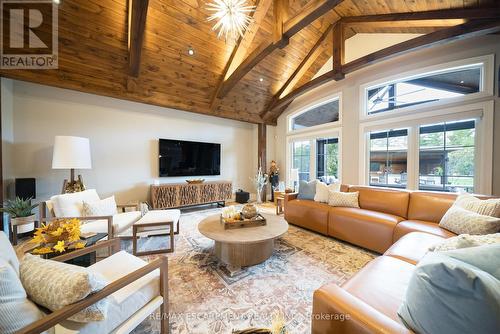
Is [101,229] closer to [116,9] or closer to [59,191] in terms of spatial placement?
[59,191]

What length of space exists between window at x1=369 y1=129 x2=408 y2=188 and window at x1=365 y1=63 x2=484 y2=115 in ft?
1.89

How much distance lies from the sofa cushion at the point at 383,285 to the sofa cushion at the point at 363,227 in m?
1.02

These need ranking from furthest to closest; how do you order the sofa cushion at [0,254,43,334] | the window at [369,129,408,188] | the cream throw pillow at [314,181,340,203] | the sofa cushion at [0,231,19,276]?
the window at [369,129,408,188] → the cream throw pillow at [314,181,340,203] → the sofa cushion at [0,231,19,276] → the sofa cushion at [0,254,43,334]

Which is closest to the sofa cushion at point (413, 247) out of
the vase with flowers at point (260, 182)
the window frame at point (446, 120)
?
the window frame at point (446, 120)

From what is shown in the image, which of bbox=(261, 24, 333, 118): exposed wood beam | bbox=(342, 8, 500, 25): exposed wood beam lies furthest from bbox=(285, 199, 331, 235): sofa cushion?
bbox=(261, 24, 333, 118): exposed wood beam

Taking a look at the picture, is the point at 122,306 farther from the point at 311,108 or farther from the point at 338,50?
the point at 311,108

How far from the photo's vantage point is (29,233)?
2955mm

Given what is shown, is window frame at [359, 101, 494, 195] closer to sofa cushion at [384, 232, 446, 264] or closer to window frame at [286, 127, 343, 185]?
window frame at [286, 127, 343, 185]

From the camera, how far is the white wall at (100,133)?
319 cm

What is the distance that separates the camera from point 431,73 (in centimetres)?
335

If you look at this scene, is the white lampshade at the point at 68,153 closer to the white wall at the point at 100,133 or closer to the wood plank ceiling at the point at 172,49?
the white wall at the point at 100,133

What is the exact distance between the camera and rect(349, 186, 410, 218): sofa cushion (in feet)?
8.62

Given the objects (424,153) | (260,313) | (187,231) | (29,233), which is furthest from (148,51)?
(424,153)

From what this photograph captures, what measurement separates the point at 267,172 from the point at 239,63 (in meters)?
3.46
